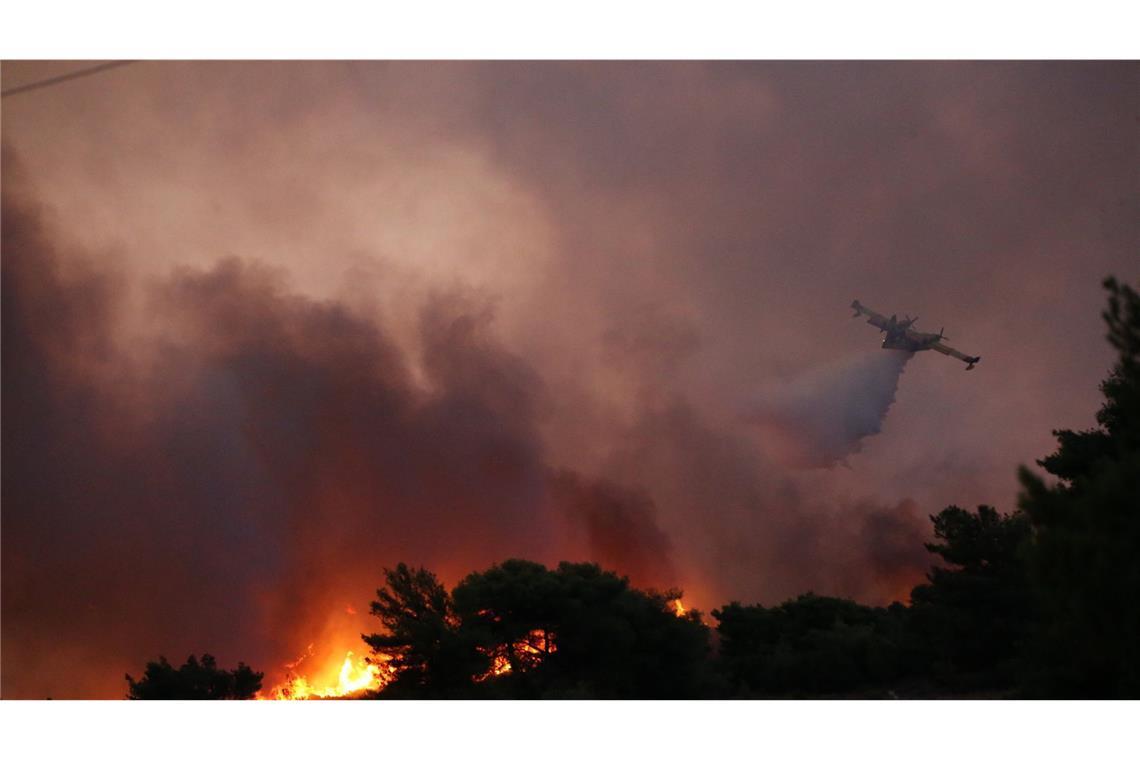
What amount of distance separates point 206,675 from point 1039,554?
18.4 meters

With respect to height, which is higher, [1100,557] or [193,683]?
[193,683]

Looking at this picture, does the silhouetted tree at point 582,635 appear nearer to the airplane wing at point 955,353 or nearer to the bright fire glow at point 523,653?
the bright fire glow at point 523,653

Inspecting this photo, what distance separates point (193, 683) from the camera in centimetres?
1795

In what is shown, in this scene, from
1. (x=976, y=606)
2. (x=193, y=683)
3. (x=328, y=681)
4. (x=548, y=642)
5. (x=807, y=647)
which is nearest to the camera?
(x=976, y=606)

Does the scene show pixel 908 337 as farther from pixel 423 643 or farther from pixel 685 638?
pixel 423 643

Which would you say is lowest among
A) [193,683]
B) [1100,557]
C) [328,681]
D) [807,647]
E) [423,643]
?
[1100,557]

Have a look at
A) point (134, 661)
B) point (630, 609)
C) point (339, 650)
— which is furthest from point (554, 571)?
point (134, 661)

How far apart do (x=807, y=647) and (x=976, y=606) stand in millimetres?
3893

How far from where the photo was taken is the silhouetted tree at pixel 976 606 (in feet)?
45.9

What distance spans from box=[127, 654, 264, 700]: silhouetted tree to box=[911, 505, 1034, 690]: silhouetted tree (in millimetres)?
16135

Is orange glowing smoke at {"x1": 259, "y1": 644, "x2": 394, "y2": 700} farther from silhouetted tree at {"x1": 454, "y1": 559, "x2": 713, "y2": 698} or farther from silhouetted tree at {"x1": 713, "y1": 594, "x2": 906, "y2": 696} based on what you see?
silhouetted tree at {"x1": 713, "y1": 594, "x2": 906, "y2": 696}

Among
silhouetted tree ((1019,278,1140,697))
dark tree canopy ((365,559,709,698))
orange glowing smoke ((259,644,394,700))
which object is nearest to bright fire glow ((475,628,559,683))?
dark tree canopy ((365,559,709,698))

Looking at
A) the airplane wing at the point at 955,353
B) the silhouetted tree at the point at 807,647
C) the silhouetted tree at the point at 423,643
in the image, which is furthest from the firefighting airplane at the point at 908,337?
the silhouetted tree at the point at 423,643

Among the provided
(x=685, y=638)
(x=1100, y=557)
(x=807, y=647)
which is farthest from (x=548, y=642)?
(x=1100, y=557)
